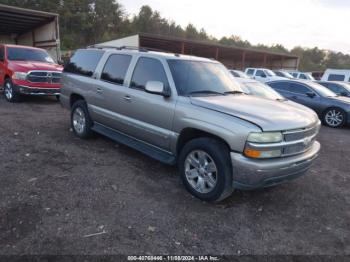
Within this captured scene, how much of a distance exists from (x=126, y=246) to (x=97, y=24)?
55.7 m

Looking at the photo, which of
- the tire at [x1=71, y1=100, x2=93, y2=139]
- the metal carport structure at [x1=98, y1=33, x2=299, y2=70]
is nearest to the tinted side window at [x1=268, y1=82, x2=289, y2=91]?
the tire at [x1=71, y1=100, x2=93, y2=139]

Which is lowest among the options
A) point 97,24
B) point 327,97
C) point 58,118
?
point 58,118

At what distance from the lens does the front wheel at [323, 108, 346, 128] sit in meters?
10.0

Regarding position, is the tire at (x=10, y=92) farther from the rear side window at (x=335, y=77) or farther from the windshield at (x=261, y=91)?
the rear side window at (x=335, y=77)

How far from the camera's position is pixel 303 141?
378 cm

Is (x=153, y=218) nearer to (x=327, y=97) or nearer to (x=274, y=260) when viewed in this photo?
(x=274, y=260)

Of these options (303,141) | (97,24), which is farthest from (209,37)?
(303,141)

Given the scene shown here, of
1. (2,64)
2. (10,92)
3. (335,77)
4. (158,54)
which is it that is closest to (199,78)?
(158,54)

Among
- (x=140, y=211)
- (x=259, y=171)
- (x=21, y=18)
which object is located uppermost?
(x=21, y=18)

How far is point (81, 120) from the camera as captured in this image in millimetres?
6164

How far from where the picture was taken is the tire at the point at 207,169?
3.52 m

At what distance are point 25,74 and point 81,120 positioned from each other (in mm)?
4621

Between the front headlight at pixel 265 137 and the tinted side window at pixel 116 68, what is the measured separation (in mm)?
2639

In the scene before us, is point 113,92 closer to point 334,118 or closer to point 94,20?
point 334,118
